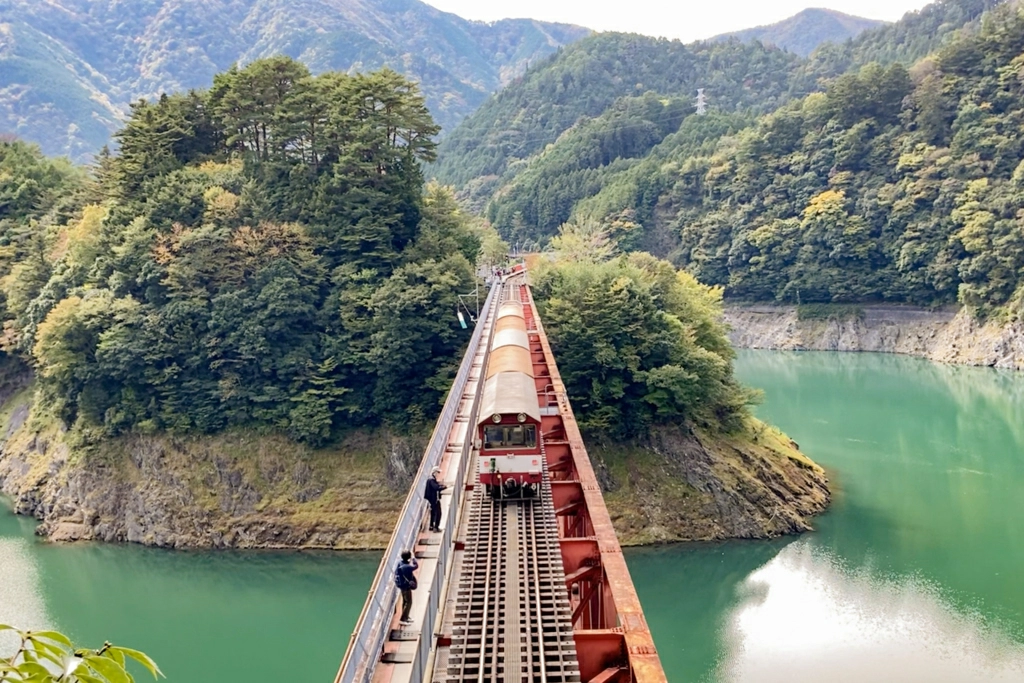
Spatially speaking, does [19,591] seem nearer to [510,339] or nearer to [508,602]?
[510,339]

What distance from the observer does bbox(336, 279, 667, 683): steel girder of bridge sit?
Answer: 8.77 m

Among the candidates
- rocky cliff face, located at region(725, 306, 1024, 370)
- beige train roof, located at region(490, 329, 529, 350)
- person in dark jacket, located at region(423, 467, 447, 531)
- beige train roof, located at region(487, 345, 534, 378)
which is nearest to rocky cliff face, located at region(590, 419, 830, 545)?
beige train roof, located at region(490, 329, 529, 350)

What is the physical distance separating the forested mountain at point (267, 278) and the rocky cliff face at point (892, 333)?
44.3 metres

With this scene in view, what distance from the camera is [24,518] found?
1382 inches

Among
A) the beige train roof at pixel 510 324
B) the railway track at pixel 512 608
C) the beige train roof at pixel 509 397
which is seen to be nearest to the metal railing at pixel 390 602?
the railway track at pixel 512 608

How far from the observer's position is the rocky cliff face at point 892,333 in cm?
6053

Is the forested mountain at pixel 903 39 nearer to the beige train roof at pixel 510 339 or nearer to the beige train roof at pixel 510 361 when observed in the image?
the beige train roof at pixel 510 339

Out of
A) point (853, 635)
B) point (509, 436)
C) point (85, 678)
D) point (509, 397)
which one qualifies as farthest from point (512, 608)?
point (853, 635)

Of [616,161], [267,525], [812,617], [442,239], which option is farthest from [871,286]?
[267,525]

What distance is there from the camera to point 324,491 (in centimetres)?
3244

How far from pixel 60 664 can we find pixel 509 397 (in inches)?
525

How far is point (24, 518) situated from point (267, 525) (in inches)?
490

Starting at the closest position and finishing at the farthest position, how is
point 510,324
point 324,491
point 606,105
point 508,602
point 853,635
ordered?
point 508,602, point 853,635, point 510,324, point 324,491, point 606,105

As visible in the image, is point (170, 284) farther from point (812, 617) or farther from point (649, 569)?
point (812, 617)
